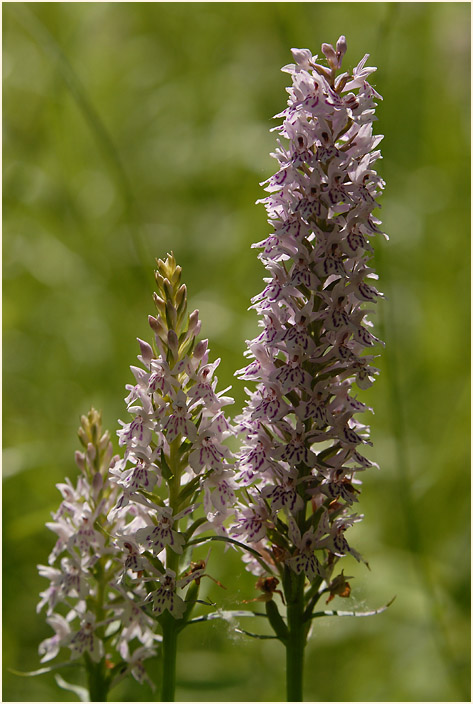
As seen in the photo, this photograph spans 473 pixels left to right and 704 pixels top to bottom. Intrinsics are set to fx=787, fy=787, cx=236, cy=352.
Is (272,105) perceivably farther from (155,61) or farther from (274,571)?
(274,571)

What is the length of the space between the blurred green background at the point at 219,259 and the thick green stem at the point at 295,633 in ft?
2.52

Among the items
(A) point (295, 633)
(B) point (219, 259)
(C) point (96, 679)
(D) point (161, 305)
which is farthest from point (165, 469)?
(B) point (219, 259)

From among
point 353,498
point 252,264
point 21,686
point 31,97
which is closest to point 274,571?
point 353,498

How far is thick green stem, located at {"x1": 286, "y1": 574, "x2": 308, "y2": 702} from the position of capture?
1801 millimetres

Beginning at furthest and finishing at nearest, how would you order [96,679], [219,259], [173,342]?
[219,259] → [96,679] → [173,342]

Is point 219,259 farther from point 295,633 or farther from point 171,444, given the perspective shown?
point 295,633

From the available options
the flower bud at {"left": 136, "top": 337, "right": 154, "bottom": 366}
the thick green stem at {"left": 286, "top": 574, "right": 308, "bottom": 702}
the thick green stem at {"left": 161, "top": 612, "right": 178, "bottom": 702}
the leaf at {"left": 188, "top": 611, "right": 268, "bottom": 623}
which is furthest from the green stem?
the flower bud at {"left": 136, "top": 337, "right": 154, "bottom": 366}

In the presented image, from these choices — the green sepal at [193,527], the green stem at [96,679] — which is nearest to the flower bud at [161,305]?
the green sepal at [193,527]

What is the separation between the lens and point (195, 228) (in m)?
5.64

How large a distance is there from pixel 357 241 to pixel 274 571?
814mm

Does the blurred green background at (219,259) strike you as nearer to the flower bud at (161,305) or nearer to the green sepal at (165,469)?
the green sepal at (165,469)

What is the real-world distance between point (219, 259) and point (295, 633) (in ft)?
12.2

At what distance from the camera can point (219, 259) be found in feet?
17.3

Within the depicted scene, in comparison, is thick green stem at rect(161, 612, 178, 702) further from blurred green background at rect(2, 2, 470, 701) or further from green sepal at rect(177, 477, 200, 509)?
blurred green background at rect(2, 2, 470, 701)
